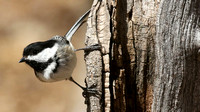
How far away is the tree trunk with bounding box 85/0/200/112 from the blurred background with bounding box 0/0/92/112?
229cm

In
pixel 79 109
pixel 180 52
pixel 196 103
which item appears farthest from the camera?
pixel 79 109

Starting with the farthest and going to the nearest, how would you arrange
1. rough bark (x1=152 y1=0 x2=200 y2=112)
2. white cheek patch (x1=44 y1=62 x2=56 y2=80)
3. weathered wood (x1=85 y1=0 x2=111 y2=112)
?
white cheek patch (x1=44 y1=62 x2=56 y2=80) < weathered wood (x1=85 y1=0 x2=111 y2=112) < rough bark (x1=152 y1=0 x2=200 y2=112)

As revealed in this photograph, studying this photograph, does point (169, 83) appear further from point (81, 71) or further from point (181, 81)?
point (81, 71)

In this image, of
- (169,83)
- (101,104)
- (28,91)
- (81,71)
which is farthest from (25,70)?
(169,83)

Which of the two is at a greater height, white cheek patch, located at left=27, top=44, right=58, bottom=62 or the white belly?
white cheek patch, located at left=27, top=44, right=58, bottom=62

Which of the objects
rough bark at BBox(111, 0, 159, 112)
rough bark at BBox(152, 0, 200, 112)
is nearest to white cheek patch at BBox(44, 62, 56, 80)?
rough bark at BBox(111, 0, 159, 112)

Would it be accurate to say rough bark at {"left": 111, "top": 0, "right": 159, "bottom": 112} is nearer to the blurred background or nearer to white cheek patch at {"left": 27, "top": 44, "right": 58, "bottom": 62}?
white cheek patch at {"left": 27, "top": 44, "right": 58, "bottom": 62}

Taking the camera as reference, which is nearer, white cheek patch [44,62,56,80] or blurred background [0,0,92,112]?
white cheek patch [44,62,56,80]

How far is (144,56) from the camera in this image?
2445 mm

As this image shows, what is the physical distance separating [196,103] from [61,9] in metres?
2.93

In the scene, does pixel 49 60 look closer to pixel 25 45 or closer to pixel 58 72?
pixel 58 72

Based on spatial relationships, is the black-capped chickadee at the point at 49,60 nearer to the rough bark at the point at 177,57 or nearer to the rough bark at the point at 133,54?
the rough bark at the point at 133,54

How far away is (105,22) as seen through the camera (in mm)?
2416

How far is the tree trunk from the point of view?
84.8 inches
